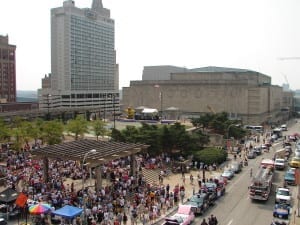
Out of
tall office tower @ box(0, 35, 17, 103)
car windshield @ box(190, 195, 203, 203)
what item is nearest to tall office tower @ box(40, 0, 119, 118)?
tall office tower @ box(0, 35, 17, 103)

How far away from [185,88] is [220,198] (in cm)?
10041

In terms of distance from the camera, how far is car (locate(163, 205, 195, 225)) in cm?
2855

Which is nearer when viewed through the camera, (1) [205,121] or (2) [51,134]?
(2) [51,134]

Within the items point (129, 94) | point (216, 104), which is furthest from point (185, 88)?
point (129, 94)

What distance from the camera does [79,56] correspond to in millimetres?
180500

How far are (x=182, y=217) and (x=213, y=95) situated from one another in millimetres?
104685

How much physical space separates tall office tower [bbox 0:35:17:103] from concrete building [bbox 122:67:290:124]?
4414cm

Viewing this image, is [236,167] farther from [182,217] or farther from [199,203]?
[182,217]

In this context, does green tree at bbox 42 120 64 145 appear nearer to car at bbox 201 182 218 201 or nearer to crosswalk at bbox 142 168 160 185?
crosswalk at bbox 142 168 160 185

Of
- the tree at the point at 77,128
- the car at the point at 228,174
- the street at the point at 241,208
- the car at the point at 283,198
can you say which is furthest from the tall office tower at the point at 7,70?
the car at the point at 283,198

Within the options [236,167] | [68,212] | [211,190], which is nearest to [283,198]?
[211,190]

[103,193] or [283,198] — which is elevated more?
[103,193]

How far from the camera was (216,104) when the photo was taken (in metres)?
131

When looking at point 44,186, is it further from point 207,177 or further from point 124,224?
point 207,177
